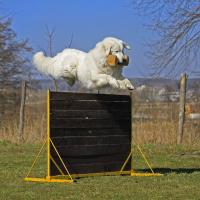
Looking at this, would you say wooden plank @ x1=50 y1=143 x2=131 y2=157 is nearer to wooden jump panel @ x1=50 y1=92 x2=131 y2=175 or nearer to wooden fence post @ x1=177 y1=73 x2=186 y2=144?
wooden jump panel @ x1=50 y1=92 x2=131 y2=175

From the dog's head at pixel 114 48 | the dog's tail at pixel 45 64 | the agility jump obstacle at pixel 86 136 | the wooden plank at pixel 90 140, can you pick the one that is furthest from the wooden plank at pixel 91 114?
the dog's head at pixel 114 48

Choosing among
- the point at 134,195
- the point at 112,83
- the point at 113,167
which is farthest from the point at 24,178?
the point at 112,83

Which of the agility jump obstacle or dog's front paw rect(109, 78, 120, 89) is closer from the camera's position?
dog's front paw rect(109, 78, 120, 89)

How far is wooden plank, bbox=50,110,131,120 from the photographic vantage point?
225 inches

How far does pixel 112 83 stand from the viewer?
181 inches

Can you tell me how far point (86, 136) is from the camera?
590 centimetres

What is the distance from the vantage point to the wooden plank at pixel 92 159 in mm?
5727

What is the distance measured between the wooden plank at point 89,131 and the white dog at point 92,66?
0.95 metres

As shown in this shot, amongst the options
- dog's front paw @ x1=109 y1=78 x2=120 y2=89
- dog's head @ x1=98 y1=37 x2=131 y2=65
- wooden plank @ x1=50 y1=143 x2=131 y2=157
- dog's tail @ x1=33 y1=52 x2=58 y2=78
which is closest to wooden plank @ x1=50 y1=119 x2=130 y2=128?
wooden plank @ x1=50 y1=143 x2=131 y2=157

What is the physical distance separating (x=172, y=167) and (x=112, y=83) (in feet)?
12.6

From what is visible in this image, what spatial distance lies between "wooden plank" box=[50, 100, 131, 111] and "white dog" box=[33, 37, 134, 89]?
0.48 meters

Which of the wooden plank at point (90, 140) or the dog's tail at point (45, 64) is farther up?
the dog's tail at point (45, 64)

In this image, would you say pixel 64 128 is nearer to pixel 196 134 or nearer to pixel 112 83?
pixel 112 83

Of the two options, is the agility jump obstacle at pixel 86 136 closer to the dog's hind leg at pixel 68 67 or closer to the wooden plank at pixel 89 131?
the wooden plank at pixel 89 131
